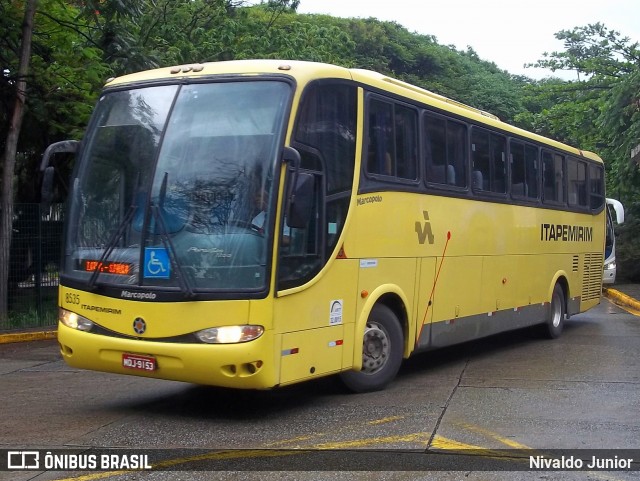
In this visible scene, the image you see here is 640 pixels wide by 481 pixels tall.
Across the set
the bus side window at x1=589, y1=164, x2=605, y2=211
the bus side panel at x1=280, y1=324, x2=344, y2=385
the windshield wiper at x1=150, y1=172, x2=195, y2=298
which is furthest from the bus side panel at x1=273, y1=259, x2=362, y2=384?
the bus side window at x1=589, y1=164, x2=605, y2=211

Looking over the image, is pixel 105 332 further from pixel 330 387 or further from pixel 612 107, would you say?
pixel 612 107

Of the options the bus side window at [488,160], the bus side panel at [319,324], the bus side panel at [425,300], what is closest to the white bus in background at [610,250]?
the bus side window at [488,160]

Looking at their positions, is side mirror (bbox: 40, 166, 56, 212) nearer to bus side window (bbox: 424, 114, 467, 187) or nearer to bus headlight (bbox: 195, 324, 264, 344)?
bus headlight (bbox: 195, 324, 264, 344)

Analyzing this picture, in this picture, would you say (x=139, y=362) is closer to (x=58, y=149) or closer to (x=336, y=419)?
(x=336, y=419)

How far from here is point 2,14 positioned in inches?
611

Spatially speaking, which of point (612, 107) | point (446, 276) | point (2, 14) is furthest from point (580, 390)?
point (612, 107)

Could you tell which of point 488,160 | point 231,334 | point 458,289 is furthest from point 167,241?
point 488,160

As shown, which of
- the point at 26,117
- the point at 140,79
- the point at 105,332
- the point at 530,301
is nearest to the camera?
the point at 105,332

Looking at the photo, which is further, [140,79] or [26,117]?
[26,117]

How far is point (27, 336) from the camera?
1427cm

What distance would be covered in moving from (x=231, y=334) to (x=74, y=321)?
5.76 feet

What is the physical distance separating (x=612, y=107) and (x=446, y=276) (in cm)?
1583

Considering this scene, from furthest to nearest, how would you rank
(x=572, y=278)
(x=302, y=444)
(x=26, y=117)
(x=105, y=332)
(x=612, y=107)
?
(x=612, y=107) < (x=26, y=117) < (x=572, y=278) < (x=105, y=332) < (x=302, y=444)

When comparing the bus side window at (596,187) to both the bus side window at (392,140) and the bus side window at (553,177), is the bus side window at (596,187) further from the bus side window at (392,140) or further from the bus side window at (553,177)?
the bus side window at (392,140)
